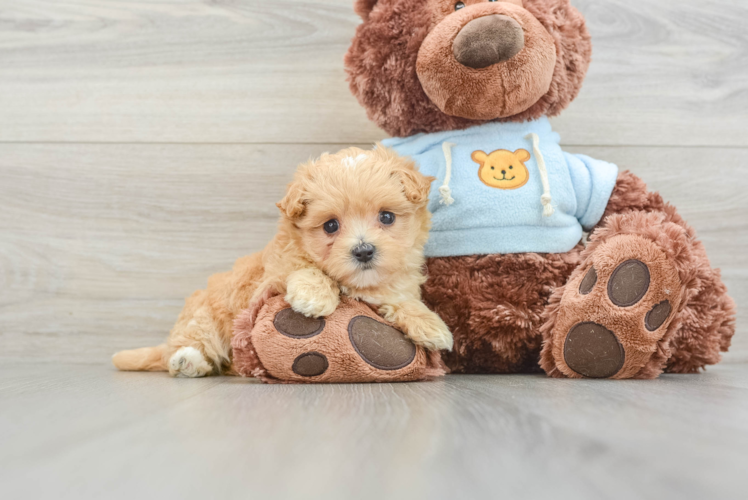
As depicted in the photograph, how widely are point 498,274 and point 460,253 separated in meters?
0.07

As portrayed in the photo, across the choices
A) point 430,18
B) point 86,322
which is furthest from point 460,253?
point 86,322

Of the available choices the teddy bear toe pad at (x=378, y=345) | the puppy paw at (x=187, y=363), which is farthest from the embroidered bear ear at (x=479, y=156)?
the puppy paw at (x=187, y=363)

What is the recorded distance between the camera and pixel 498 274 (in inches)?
35.1

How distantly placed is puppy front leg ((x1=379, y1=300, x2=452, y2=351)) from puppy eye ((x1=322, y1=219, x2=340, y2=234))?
129 millimetres

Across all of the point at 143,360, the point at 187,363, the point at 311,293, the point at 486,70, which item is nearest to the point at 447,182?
the point at 486,70

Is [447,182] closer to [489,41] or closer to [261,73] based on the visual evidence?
[489,41]

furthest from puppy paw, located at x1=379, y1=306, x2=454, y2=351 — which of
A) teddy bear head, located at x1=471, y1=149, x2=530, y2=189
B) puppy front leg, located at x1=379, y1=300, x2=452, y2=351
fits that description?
teddy bear head, located at x1=471, y1=149, x2=530, y2=189

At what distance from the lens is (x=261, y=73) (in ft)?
→ 3.92

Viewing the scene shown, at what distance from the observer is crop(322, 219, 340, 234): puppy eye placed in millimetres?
798

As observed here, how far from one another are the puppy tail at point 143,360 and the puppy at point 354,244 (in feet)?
0.40

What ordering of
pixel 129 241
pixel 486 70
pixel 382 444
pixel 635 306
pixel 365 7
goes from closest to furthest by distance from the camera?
pixel 382 444 → pixel 635 306 → pixel 486 70 → pixel 365 7 → pixel 129 241

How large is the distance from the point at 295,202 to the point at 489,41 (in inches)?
13.8

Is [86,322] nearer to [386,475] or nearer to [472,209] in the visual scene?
[472,209]

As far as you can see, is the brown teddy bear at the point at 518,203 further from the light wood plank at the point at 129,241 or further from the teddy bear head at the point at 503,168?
the light wood plank at the point at 129,241
